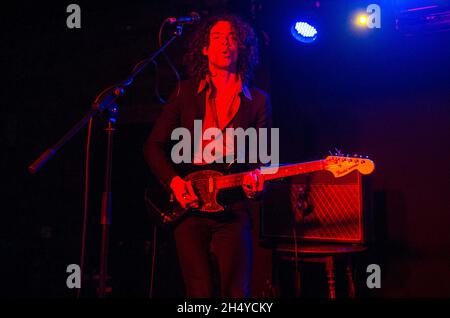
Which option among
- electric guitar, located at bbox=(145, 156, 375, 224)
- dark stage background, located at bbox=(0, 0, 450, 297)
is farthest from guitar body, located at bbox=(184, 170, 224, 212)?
dark stage background, located at bbox=(0, 0, 450, 297)

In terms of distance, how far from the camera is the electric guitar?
8.86 ft

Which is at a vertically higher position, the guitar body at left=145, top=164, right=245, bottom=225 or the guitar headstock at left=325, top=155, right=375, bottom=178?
the guitar headstock at left=325, top=155, right=375, bottom=178

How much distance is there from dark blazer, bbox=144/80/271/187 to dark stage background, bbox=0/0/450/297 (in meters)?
1.12

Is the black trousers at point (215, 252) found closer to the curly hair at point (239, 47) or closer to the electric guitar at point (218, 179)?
the electric guitar at point (218, 179)

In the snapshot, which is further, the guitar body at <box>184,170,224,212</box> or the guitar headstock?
the guitar headstock

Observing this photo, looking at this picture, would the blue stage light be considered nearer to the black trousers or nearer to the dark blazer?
the dark blazer

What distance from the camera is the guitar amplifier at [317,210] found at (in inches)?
129

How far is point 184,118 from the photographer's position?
2871 mm

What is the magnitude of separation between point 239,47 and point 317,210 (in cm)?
133

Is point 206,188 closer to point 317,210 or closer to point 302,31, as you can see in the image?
point 317,210

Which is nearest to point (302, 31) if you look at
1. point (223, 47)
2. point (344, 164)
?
point (223, 47)

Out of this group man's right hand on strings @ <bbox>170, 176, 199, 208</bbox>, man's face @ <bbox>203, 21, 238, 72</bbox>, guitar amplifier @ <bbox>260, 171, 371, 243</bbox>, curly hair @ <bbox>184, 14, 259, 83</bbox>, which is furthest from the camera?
guitar amplifier @ <bbox>260, 171, 371, 243</bbox>

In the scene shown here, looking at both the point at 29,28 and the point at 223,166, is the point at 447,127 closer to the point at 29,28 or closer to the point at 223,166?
the point at 223,166

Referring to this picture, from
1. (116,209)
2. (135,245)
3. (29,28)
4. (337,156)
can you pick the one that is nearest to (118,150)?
(116,209)
